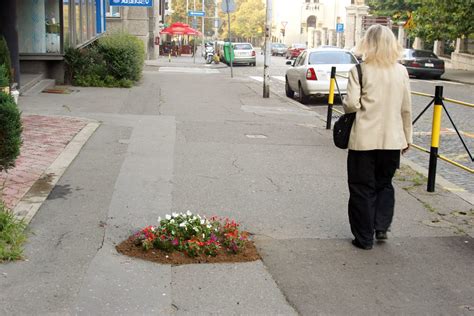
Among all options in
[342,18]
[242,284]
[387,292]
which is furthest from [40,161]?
[342,18]

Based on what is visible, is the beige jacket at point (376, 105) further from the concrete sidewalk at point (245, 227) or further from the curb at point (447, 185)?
the curb at point (447, 185)

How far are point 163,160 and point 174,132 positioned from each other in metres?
2.43

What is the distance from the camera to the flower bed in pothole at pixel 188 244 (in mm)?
5020

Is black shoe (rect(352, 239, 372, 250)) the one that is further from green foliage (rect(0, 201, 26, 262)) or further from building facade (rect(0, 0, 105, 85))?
building facade (rect(0, 0, 105, 85))

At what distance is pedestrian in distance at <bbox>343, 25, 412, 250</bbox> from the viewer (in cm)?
527

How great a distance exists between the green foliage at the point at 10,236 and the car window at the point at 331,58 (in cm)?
1329

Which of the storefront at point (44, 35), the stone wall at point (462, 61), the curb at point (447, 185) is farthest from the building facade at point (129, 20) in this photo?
the curb at point (447, 185)

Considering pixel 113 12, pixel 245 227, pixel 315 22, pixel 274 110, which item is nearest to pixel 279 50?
pixel 315 22

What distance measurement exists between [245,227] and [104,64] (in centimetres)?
1403

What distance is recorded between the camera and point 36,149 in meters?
8.75

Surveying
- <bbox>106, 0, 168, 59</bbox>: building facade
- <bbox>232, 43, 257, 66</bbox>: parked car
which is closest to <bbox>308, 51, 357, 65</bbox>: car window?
<bbox>106, 0, 168, 59</bbox>: building facade

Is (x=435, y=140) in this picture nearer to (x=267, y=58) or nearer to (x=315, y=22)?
(x=267, y=58)

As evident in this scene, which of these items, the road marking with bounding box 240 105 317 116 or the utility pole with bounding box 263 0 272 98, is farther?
the utility pole with bounding box 263 0 272 98

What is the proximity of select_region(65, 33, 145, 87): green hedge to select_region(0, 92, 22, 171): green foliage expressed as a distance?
496 inches
